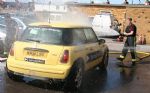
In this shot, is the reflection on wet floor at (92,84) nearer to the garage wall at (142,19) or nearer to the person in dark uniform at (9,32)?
the person in dark uniform at (9,32)

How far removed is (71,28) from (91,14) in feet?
95.1

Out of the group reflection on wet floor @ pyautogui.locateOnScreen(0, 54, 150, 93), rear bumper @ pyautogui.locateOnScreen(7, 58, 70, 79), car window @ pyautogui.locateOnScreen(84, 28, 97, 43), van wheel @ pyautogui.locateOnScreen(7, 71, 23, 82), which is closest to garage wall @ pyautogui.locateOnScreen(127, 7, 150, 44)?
reflection on wet floor @ pyautogui.locateOnScreen(0, 54, 150, 93)

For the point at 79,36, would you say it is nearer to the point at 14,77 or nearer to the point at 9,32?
the point at 14,77

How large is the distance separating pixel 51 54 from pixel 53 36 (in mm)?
589

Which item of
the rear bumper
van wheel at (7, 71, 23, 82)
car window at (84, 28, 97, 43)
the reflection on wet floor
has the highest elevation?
car window at (84, 28, 97, 43)

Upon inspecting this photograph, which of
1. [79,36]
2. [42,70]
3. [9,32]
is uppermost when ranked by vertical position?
[79,36]

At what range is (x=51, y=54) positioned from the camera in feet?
27.1

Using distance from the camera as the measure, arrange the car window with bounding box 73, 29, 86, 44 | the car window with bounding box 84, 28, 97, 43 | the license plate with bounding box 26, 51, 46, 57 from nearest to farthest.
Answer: the license plate with bounding box 26, 51, 46, 57 → the car window with bounding box 73, 29, 86, 44 → the car window with bounding box 84, 28, 97, 43

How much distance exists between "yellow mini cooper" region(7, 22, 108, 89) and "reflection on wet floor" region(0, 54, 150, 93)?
0.28 m

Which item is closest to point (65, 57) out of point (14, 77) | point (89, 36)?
point (14, 77)

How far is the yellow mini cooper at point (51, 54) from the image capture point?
823 centimetres

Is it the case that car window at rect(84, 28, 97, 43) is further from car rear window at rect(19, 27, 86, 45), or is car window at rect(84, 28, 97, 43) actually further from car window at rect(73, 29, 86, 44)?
car rear window at rect(19, 27, 86, 45)

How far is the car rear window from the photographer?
855cm

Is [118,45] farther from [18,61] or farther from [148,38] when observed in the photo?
[18,61]
